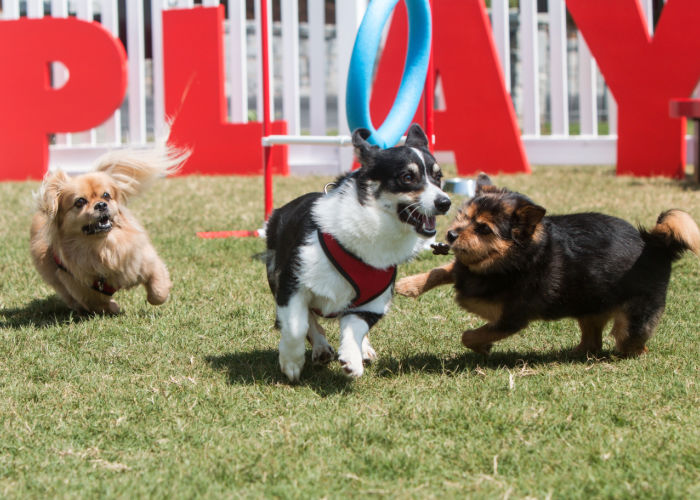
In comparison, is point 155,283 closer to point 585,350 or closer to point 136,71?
point 585,350

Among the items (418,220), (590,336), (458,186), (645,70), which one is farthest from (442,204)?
(645,70)

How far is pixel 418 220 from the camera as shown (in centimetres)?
373

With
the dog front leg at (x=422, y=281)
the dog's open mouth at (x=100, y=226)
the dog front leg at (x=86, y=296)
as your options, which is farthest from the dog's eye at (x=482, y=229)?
the dog front leg at (x=86, y=296)

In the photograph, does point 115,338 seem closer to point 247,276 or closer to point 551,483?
point 247,276

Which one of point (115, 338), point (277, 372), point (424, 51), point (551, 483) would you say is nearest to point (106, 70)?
point (424, 51)

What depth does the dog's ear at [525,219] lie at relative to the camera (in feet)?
12.9

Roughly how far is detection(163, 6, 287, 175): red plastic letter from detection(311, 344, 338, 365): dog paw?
8.05 meters

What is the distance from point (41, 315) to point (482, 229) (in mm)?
3006

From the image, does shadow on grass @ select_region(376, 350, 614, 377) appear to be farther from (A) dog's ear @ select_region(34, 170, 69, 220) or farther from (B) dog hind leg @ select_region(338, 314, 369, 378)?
(A) dog's ear @ select_region(34, 170, 69, 220)

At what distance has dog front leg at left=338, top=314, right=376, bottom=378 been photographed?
3695 mm

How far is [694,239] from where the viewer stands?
4.05 metres

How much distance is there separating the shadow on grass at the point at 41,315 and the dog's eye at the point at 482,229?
2.54 meters

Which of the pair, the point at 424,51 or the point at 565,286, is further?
the point at 424,51

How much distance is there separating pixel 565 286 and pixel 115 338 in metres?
2.41
